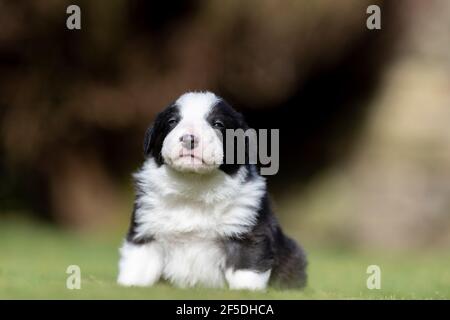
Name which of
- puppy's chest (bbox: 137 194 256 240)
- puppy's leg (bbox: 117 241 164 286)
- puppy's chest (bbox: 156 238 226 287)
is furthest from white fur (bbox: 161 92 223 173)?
puppy's leg (bbox: 117 241 164 286)

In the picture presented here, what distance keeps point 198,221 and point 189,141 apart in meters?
0.66

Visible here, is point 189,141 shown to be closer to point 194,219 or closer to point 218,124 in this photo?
point 218,124

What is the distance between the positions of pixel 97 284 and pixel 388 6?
8089 millimetres

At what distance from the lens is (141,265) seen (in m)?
6.04

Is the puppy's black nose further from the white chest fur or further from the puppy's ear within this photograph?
the puppy's ear

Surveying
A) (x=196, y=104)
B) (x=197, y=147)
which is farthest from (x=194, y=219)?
(x=196, y=104)

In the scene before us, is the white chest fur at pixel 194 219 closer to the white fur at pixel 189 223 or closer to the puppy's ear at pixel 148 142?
the white fur at pixel 189 223

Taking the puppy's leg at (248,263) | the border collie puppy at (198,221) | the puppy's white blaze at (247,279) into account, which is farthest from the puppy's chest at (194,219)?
the puppy's white blaze at (247,279)

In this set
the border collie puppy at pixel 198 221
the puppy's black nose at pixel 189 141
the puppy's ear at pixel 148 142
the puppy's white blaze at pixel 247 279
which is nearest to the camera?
the puppy's black nose at pixel 189 141

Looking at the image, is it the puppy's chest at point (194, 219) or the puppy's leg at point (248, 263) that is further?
the puppy's chest at point (194, 219)

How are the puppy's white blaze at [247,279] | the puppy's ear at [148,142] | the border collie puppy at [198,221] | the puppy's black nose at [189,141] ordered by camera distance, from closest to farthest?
the puppy's black nose at [189,141] < the puppy's white blaze at [247,279] < the border collie puppy at [198,221] < the puppy's ear at [148,142]

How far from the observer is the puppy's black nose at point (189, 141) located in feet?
18.7

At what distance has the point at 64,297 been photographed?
5535 millimetres
